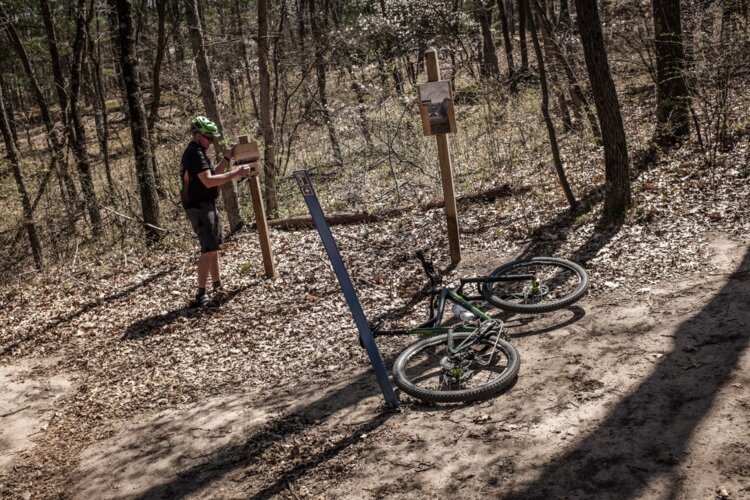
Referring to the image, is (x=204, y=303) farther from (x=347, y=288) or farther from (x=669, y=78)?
(x=669, y=78)

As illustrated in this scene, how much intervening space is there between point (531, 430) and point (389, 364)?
178cm

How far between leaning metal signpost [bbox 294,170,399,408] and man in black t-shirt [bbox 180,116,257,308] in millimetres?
2672

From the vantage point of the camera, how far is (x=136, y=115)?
12.0 metres

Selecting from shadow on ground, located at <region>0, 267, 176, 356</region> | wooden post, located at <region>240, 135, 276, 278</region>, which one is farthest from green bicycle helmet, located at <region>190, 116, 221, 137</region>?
shadow on ground, located at <region>0, 267, 176, 356</region>

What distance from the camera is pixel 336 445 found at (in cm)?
465

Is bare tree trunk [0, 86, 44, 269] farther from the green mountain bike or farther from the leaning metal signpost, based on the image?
the green mountain bike

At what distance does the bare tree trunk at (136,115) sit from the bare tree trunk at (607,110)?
26.3 ft

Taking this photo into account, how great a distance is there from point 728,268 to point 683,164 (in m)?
3.00

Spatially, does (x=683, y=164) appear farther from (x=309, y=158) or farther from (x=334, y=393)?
(x=309, y=158)

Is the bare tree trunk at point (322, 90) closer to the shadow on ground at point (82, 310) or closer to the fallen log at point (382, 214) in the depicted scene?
the fallen log at point (382, 214)

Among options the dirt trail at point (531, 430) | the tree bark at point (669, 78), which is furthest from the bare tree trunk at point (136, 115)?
the tree bark at point (669, 78)

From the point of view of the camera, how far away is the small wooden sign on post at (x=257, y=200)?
7.79 meters

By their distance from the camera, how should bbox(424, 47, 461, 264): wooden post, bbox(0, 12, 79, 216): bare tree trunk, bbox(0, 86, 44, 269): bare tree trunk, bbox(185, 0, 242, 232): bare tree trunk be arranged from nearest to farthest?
bbox(424, 47, 461, 264): wooden post, bbox(185, 0, 242, 232): bare tree trunk, bbox(0, 86, 44, 269): bare tree trunk, bbox(0, 12, 79, 216): bare tree trunk

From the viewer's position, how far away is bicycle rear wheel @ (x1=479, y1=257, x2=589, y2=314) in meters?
5.93
